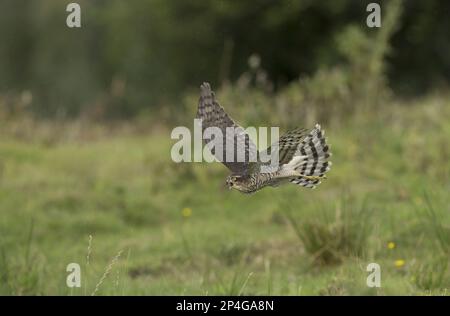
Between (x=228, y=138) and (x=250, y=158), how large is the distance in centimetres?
12

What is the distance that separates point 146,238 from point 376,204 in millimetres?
2482

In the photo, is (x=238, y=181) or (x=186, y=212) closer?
(x=238, y=181)

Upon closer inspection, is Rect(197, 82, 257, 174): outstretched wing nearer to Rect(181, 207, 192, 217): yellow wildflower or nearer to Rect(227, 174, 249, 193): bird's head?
Rect(227, 174, 249, 193): bird's head

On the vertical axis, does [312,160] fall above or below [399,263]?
above

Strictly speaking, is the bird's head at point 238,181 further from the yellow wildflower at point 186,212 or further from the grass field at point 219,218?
the yellow wildflower at point 186,212

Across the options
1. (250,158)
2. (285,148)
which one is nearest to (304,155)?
(285,148)

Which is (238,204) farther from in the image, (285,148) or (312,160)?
→ (285,148)

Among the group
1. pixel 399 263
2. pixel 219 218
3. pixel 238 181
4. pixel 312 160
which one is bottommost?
pixel 399 263

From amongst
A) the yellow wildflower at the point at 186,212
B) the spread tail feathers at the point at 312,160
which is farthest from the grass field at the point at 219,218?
the spread tail feathers at the point at 312,160

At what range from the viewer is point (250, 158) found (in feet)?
10.0

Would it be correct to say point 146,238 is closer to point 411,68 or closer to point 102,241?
point 102,241

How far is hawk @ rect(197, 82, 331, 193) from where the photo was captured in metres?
3.04

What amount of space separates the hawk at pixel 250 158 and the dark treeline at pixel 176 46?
1443cm

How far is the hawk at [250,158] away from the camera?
304cm
